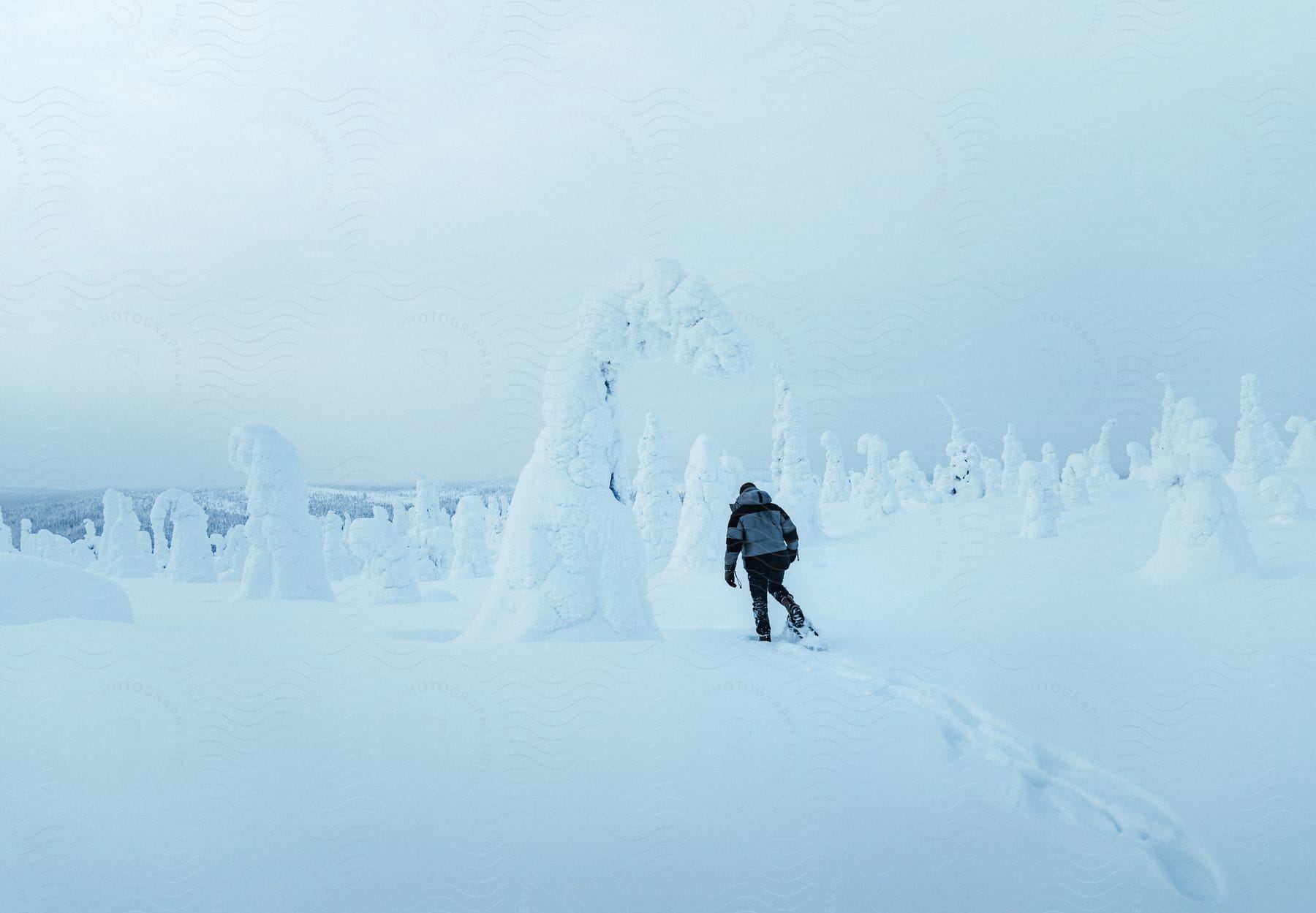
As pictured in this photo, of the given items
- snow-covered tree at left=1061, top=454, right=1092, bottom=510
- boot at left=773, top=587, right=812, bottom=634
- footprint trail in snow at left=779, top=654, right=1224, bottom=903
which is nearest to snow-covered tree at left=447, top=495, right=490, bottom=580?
boot at left=773, top=587, right=812, bottom=634

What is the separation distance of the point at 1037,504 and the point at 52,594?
79.5ft

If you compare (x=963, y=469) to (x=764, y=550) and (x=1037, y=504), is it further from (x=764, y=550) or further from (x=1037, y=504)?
(x=764, y=550)

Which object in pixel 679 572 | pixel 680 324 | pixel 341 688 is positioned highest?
pixel 680 324

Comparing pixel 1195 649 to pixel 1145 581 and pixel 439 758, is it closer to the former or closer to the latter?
pixel 1145 581

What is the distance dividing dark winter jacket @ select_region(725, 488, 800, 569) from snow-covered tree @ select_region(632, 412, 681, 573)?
16.5 meters

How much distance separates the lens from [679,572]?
22.6 meters

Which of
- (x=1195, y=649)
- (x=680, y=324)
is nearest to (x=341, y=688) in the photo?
(x=680, y=324)

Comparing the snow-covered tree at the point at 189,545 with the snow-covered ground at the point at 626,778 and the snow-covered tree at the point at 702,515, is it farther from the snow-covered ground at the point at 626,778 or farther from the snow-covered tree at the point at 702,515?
the snow-covered ground at the point at 626,778

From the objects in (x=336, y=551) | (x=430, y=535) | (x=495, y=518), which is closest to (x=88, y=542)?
(x=336, y=551)

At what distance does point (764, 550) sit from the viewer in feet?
28.8

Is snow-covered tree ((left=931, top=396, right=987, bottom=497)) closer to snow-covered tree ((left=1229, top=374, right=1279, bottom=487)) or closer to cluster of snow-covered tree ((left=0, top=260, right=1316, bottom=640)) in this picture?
→ cluster of snow-covered tree ((left=0, top=260, right=1316, bottom=640))

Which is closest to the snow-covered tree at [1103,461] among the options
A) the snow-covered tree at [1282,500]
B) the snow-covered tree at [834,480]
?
the snow-covered tree at [834,480]

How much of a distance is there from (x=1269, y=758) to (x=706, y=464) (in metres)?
17.6

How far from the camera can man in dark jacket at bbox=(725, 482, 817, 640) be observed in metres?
8.77
